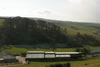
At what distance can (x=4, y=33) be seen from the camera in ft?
449

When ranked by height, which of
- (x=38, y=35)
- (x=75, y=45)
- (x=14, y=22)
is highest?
(x=14, y=22)

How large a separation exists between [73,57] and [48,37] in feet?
223

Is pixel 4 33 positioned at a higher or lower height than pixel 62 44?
higher

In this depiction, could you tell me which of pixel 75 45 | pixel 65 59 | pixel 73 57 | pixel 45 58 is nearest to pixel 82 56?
pixel 73 57

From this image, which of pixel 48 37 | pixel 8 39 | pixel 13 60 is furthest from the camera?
pixel 48 37

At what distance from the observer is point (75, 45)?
455 feet

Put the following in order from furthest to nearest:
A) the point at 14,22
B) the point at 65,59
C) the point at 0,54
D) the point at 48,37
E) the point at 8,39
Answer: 1. the point at 14,22
2. the point at 48,37
3. the point at 8,39
4. the point at 0,54
5. the point at 65,59

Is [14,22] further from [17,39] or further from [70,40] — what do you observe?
[70,40]

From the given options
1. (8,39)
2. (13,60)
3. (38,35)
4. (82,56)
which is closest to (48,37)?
(38,35)

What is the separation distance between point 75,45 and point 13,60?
82.1 meters

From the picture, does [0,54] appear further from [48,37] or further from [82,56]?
[48,37]

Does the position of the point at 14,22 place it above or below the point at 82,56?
above

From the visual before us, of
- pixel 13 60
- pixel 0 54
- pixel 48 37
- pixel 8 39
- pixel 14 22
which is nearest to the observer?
pixel 13 60

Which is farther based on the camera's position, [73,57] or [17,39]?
[17,39]
